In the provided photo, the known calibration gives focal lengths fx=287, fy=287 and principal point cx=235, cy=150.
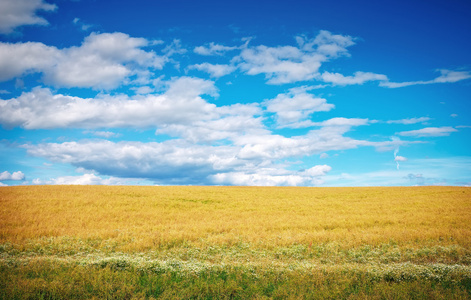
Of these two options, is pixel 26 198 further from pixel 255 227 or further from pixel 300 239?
pixel 300 239

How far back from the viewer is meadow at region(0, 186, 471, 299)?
9.01 m

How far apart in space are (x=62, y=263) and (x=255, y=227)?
12.5 metres

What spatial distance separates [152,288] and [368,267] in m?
8.24

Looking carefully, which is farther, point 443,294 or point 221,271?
point 221,271

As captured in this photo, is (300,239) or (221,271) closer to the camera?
(221,271)

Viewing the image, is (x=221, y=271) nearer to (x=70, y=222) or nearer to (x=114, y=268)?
(x=114, y=268)

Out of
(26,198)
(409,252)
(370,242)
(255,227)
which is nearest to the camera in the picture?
(409,252)

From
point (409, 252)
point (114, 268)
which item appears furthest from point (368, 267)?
point (114, 268)

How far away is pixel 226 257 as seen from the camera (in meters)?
13.5

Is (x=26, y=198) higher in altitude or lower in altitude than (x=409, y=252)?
higher

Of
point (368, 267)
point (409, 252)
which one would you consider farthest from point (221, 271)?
point (409, 252)

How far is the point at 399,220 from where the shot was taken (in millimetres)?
24109

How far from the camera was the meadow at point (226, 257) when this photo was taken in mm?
9008

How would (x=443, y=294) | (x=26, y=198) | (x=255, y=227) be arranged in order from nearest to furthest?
(x=443, y=294) → (x=255, y=227) → (x=26, y=198)
